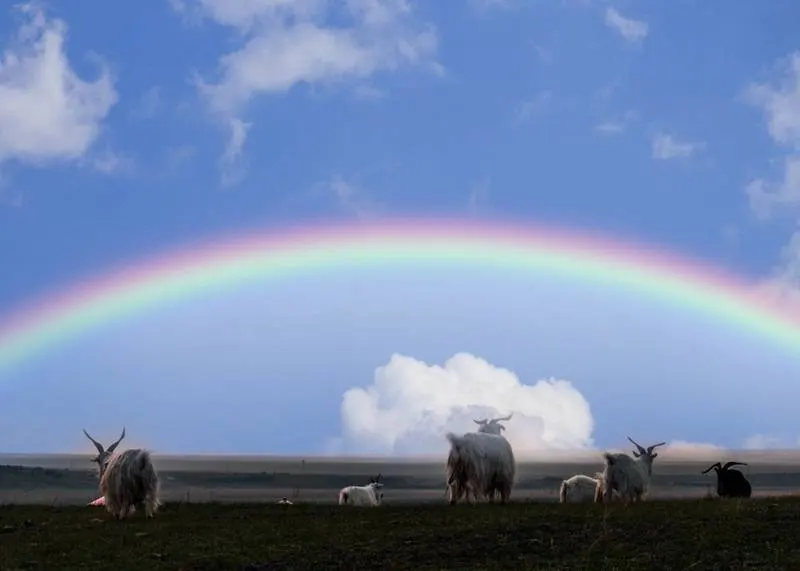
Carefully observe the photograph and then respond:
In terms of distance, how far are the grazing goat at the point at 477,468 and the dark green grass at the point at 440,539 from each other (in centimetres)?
280

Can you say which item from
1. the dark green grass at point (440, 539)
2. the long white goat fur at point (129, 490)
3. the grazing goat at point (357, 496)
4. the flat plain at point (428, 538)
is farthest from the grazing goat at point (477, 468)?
the long white goat fur at point (129, 490)

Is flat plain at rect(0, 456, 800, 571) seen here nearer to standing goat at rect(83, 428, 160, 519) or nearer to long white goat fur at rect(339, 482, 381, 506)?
standing goat at rect(83, 428, 160, 519)

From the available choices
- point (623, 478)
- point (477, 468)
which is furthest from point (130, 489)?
point (623, 478)

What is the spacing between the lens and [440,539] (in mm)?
19844

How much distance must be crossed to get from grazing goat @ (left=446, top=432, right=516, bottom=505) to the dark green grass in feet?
9.18

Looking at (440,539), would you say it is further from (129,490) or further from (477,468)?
(129,490)

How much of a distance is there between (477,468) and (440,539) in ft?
26.6

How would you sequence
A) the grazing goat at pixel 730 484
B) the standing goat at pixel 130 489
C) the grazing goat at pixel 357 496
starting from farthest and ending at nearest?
the grazing goat at pixel 357 496, the grazing goat at pixel 730 484, the standing goat at pixel 130 489

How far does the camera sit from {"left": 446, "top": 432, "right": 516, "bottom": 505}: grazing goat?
27859mm

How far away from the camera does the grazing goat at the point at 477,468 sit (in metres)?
27.9

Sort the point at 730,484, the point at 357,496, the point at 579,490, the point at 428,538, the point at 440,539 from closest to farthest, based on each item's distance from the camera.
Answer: the point at 440,539 → the point at 428,538 → the point at 730,484 → the point at 579,490 → the point at 357,496

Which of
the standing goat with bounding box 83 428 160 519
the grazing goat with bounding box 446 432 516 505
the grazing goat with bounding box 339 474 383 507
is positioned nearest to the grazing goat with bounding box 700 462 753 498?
the grazing goat with bounding box 446 432 516 505

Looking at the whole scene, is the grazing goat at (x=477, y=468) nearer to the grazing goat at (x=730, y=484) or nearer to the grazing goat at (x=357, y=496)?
the grazing goat at (x=730, y=484)

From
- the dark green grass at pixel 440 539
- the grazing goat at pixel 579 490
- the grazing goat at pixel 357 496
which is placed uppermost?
the grazing goat at pixel 579 490
